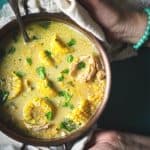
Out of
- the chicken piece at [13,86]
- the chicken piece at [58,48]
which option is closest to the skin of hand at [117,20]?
the chicken piece at [58,48]

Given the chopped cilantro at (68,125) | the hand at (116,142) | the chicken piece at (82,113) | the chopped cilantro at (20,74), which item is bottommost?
the hand at (116,142)

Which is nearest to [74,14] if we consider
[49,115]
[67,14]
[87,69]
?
[67,14]

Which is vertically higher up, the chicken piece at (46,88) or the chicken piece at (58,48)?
the chicken piece at (58,48)

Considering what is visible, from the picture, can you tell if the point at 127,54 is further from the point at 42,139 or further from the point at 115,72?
the point at 42,139

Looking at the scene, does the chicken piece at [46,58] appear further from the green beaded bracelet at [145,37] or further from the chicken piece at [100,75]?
the green beaded bracelet at [145,37]

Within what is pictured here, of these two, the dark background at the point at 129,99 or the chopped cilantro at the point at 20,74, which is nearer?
the chopped cilantro at the point at 20,74

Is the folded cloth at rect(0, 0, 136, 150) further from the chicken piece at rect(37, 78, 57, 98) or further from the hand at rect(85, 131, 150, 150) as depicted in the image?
the chicken piece at rect(37, 78, 57, 98)

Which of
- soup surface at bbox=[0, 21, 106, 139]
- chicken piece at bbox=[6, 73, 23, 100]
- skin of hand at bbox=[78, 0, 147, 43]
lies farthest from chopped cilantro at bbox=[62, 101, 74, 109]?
skin of hand at bbox=[78, 0, 147, 43]

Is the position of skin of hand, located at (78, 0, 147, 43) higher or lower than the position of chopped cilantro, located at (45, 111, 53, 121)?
higher

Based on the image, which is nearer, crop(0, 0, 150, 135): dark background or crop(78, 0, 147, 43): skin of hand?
crop(78, 0, 147, 43): skin of hand
